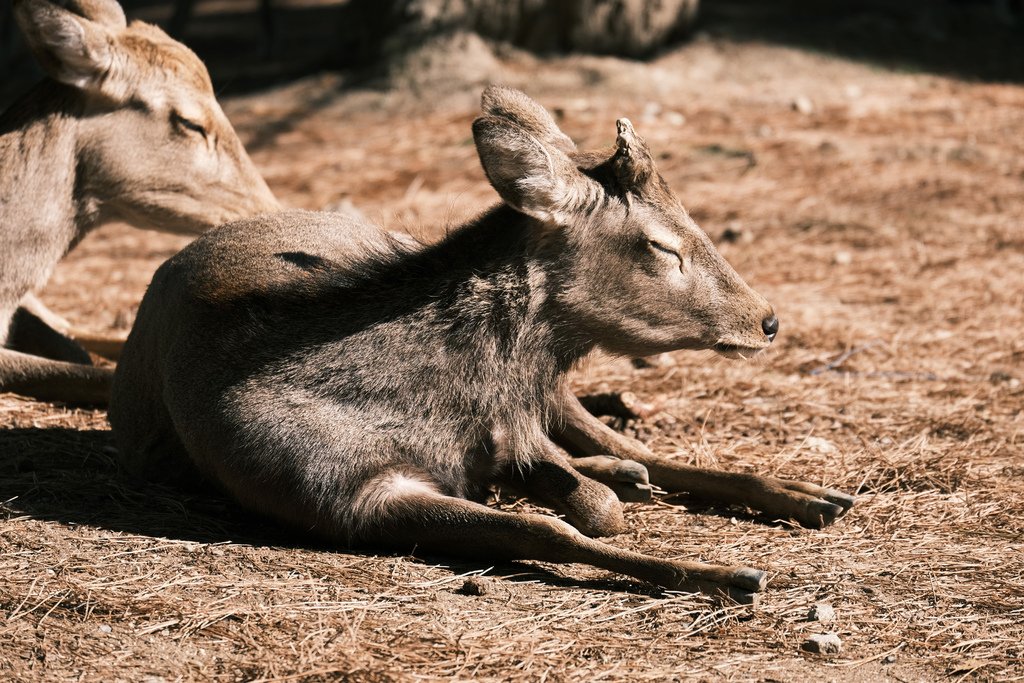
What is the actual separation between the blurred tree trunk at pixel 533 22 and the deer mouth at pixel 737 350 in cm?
792

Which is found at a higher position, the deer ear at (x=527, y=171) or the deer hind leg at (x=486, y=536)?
the deer ear at (x=527, y=171)

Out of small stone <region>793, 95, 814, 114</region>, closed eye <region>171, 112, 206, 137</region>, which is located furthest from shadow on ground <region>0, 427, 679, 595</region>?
small stone <region>793, 95, 814, 114</region>

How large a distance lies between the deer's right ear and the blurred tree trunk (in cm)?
610

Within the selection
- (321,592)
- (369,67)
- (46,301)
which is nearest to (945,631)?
(321,592)

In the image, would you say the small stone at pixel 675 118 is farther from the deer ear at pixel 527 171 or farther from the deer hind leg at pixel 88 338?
the deer ear at pixel 527 171

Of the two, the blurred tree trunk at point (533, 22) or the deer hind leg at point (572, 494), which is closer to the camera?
the deer hind leg at point (572, 494)

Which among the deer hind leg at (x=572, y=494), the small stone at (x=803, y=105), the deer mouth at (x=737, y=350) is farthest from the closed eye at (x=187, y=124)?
the small stone at (x=803, y=105)

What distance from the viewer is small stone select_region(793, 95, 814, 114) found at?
11.5 metres

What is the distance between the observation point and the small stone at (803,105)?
1149 centimetres

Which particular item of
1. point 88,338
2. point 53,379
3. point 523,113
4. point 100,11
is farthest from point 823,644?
point 100,11

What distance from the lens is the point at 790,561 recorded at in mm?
4211

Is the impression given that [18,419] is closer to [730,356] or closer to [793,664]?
[730,356]

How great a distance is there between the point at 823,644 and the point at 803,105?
863cm

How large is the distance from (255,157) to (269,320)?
6701 millimetres
